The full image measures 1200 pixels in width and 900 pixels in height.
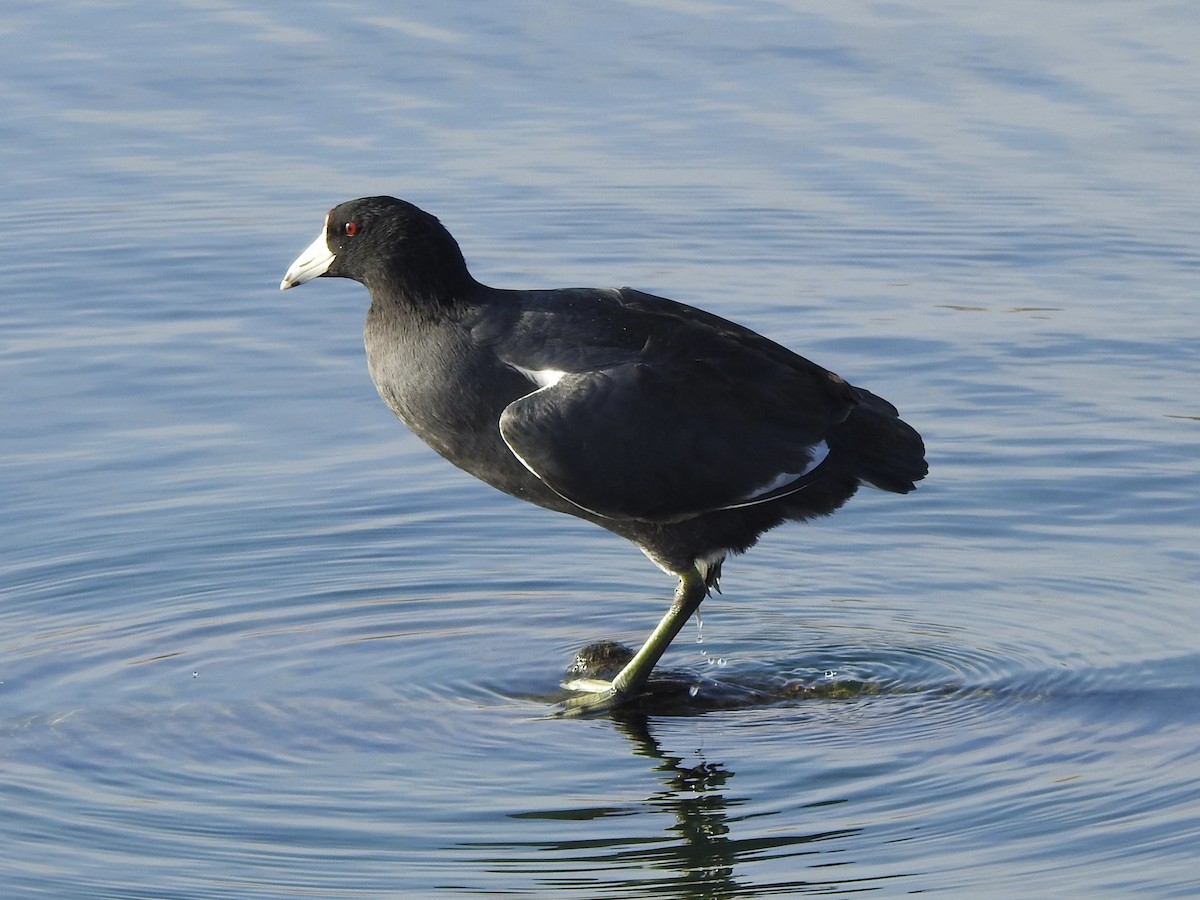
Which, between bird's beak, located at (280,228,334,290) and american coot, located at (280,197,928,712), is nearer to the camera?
american coot, located at (280,197,928,712)

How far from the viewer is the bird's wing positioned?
652 centimetres

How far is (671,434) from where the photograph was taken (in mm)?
6746

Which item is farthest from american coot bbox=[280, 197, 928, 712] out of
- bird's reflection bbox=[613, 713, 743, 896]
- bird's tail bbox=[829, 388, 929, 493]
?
bird's reflection bbox=[613, 713, 743, 896]

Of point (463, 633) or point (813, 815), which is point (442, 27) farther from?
point (813, 815)

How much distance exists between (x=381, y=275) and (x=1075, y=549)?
114 inches

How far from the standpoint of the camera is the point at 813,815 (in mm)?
5969

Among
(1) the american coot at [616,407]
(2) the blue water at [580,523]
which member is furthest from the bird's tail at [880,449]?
(2) the blue water at [580,523]

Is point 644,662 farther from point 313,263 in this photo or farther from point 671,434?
point 313,263

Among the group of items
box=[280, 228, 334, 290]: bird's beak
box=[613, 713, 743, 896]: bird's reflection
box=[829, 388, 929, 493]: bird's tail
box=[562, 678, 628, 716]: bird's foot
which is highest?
box=[280, 228, 334, 290]: bird's beak

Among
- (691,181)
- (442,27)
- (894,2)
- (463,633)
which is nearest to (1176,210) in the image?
(691,181)

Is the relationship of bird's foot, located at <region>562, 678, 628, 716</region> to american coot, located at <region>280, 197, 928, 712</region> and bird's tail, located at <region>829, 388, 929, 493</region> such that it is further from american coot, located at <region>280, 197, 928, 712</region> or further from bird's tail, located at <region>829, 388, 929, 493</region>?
bird's tail, located at <region>829, 388, 929, 493</region>

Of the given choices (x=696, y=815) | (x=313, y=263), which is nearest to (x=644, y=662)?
(x=696, y=815)

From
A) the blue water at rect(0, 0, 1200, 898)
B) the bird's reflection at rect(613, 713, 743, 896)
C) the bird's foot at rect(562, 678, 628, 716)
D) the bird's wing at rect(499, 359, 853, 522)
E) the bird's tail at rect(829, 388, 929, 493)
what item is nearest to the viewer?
the bird's reflection at rect(613, 713, 743, 896)

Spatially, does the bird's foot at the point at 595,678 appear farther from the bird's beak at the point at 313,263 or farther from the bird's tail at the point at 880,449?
the bird's beak at the point at 313,263
